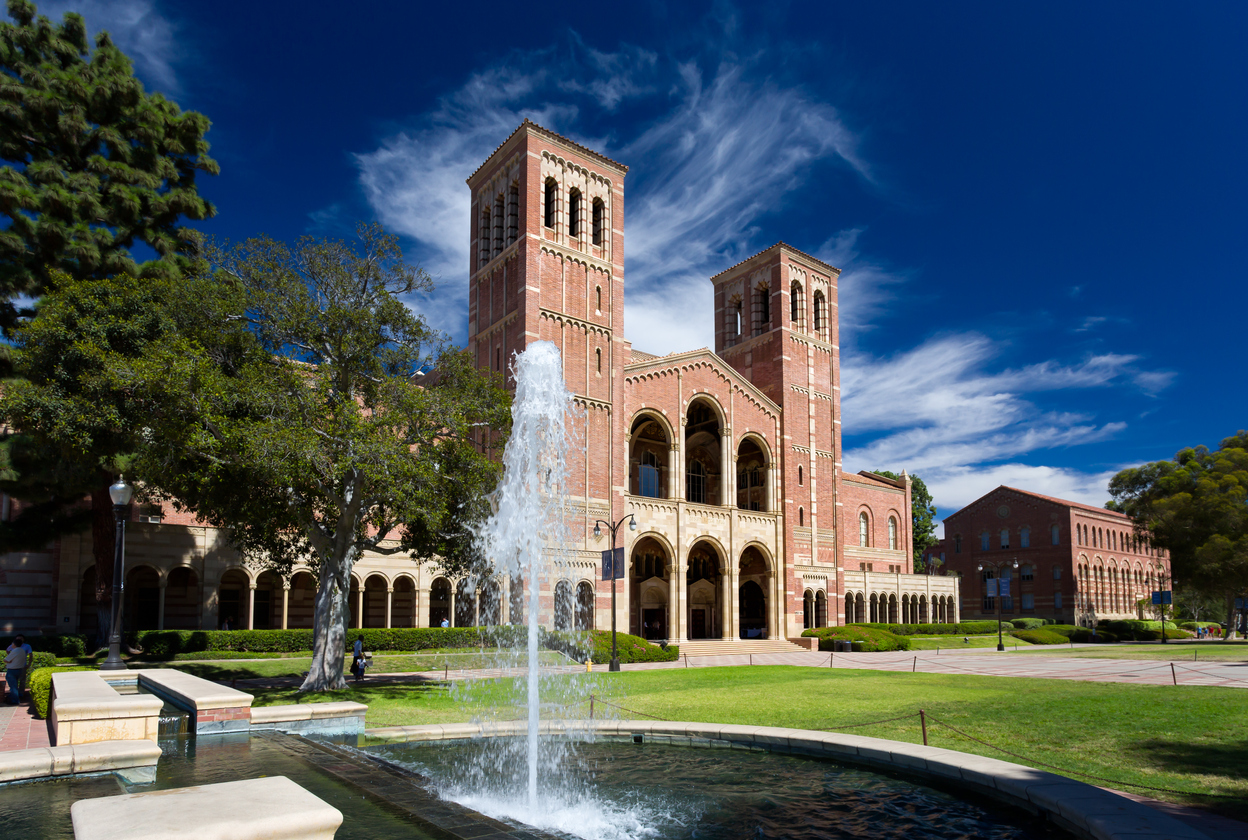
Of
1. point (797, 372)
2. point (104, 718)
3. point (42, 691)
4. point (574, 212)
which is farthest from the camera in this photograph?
point (797, 372)

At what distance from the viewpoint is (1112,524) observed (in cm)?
7725

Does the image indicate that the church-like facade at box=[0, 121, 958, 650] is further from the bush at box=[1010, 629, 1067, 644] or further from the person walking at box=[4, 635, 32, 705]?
the person walking at box=[4, 635, 32, 705]

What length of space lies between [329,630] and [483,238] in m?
27.5

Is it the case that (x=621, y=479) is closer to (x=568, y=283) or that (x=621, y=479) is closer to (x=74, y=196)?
(x=568, y=283)

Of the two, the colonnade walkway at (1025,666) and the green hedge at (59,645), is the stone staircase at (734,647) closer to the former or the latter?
the colonnade walkway at (1025,666)

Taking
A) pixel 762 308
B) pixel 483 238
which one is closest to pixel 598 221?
pixel 483 238

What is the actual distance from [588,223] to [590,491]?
13.9 m

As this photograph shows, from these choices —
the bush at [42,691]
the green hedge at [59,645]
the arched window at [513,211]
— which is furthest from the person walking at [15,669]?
the arched window at [513,211]

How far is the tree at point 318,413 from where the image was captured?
16.8 meters

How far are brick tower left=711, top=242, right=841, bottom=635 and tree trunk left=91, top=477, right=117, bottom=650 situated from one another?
3328cm

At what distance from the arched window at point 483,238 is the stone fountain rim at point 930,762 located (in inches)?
1270

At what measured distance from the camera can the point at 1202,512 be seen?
49.0m

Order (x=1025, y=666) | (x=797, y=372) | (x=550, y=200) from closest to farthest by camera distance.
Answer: (x=1025, y=666), (x=550, y=200), (x=797, y=372)

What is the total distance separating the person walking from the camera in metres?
15.9
